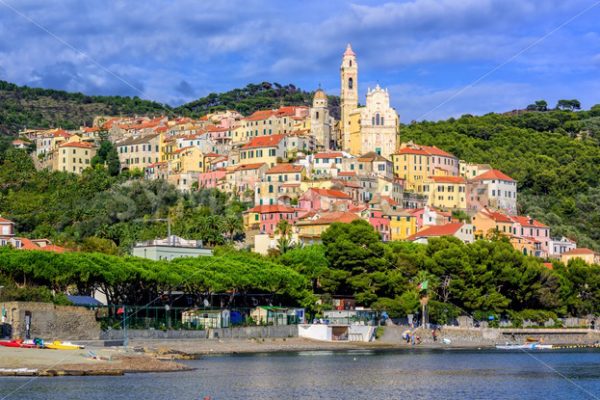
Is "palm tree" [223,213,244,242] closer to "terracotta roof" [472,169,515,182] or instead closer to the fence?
the fence

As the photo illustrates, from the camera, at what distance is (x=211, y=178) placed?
13600 cm

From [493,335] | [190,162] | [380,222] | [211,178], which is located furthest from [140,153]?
[493,335]

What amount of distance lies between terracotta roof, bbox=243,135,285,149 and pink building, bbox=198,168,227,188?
5.14 metres

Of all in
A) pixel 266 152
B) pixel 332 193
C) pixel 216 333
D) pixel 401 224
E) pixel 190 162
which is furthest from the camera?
pixel 190 162

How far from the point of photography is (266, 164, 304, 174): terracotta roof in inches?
5089

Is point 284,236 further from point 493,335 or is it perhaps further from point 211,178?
point 211,178

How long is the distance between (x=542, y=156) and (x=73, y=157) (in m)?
66.6

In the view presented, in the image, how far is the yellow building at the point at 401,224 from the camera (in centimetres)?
12200

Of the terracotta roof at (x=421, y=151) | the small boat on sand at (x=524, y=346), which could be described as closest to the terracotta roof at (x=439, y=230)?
the terracotta roof at (x=421, y=151)

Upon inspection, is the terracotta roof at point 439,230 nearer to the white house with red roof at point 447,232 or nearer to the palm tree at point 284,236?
the white house with red roof at point 447,232

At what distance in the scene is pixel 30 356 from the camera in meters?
56.2

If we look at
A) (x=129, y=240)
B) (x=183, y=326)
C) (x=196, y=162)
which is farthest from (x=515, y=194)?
(x=183, y=326)

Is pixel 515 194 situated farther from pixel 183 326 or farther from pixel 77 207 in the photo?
pixel 183 326

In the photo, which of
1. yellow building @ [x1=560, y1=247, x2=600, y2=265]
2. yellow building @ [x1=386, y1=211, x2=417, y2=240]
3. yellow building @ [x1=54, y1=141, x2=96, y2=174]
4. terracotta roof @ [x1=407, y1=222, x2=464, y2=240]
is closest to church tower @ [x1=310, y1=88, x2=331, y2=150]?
yellow building @ [x1=386, y1=211, x2=417, y2=240]
